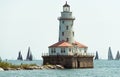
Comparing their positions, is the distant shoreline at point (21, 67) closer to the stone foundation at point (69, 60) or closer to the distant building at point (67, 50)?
the stone foundation at point (69, 60)

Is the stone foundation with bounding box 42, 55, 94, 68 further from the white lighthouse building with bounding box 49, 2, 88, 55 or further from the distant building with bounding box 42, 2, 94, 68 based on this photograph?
the white lighthouse building with bounding box 49, 2, 88, 55

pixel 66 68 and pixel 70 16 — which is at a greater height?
pixel 70 16

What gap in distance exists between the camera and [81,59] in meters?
105

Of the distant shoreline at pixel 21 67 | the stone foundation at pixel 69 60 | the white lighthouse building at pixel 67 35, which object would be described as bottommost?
the distant shoreline at pixel 21 67

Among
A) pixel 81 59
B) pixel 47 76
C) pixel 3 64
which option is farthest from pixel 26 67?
pixel 47 76

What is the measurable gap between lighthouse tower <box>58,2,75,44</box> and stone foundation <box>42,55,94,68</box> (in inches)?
207

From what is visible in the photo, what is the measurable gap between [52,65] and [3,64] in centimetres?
1098

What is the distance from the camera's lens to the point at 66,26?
10788 cm

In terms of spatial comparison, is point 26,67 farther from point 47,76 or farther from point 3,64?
point 47,76

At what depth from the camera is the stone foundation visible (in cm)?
10275

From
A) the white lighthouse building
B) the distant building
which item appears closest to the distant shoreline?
the distant building

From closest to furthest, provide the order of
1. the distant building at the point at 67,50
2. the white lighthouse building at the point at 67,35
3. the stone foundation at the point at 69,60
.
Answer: the stone foundation at the point at 69,60
the distant building at the point at 67,50
the white lighthouse building at the point at 67,35

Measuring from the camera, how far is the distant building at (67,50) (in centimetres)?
10325

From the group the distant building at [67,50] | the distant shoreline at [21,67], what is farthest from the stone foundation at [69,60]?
the distant shoreline at [21,67]
